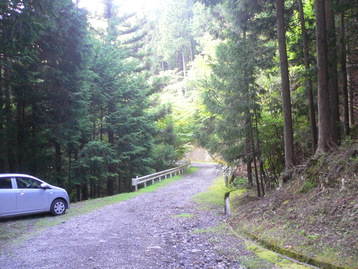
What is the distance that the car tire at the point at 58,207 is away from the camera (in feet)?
37.1

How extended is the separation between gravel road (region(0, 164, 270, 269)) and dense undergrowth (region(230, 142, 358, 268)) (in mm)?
996

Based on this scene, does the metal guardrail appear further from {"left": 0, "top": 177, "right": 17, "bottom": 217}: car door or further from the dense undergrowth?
the dense undergrowth

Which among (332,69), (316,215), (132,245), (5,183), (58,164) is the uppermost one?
(332,69)

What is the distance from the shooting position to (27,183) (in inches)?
416

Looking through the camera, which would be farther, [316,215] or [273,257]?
[316,215]

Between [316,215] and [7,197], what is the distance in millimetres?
9269

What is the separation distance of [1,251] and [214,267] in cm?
481

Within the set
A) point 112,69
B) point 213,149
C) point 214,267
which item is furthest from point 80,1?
point 214,267

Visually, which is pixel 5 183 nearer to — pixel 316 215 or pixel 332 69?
pixel 316 215

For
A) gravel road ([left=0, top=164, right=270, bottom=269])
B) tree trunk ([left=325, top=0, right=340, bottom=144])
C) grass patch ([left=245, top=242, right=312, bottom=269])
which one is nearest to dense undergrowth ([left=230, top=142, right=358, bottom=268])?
grass patch ([left=245, top=242, right=312, bottom=269])

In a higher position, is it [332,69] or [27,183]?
[332,69]

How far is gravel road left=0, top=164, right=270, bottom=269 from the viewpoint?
19.3ft

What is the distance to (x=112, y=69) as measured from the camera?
958 inches

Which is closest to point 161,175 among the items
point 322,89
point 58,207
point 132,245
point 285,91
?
point 58,207
